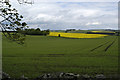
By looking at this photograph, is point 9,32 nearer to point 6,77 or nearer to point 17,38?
point 17,38

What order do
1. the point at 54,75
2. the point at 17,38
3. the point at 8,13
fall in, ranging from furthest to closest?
the point at 54,75 < the point at 17,38 < the point at 8,13

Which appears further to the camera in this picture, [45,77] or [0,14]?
[45,77]

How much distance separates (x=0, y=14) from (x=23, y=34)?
1.63 metres

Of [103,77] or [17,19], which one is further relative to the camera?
[103,77]

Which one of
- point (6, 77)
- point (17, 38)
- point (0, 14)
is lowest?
point (6, 77)

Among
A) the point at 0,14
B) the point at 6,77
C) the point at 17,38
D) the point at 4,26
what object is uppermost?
the point at 0,14

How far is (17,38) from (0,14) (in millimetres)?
1562

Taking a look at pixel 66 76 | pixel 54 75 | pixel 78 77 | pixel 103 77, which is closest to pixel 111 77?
pixel 103 77

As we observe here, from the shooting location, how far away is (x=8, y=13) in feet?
26.2

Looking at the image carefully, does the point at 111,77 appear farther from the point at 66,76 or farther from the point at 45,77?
the point at 45,77

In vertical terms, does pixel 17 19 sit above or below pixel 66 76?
above

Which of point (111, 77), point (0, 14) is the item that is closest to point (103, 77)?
point (111, 77)

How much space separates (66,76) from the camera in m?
8.95

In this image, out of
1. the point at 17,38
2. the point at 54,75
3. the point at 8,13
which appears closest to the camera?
the point at 8,13
